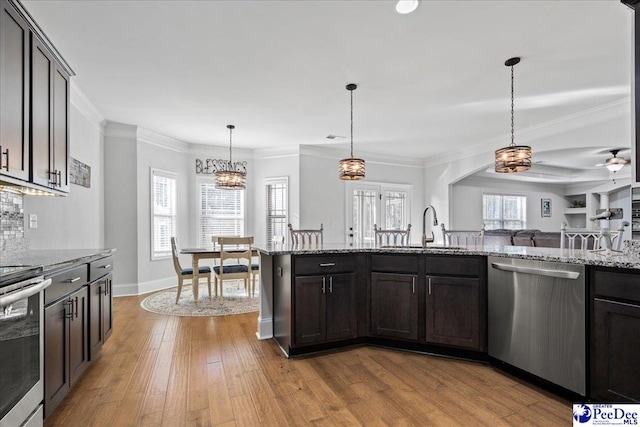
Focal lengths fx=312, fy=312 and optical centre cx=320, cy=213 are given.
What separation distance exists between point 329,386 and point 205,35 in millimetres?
3012

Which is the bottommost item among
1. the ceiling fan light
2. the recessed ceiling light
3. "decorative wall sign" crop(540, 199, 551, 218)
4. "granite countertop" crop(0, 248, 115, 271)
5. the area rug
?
the area rug

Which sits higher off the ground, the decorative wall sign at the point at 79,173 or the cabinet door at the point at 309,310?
the decorative wall sign at the point at 79,173

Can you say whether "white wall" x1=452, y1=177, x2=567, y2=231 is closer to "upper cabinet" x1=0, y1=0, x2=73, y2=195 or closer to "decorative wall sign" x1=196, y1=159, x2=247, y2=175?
"decorative wall sign" x1=196, y1=159, x2=247, y2=175

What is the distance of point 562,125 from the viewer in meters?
4.81

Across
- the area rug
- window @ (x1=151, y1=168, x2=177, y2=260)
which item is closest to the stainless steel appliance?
the area rug

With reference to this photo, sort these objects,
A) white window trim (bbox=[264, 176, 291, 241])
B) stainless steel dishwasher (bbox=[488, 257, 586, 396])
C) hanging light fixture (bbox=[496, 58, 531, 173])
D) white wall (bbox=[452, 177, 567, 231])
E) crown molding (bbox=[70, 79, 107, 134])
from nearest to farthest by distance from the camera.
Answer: stainless steel dishwasher (bbox=[488, 257, 586, 396]) → hanging light fixture (bbox=[496, 58, 531, 173]) → crown molding (bbox=[70, 79, 107, 134]) → white window trim (bbox=[264, 176, 291, 241]) → white wall (bbox=[452, 177, 567, 231])

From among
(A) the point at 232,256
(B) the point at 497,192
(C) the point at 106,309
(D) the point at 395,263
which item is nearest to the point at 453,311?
→ (D) the point at 395,263

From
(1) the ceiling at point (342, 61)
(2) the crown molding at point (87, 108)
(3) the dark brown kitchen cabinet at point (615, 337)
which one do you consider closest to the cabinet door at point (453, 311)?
(3) the dark brown kitchen cabinet at point (615, 337)

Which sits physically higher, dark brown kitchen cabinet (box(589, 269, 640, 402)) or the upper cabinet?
the upper cabinet

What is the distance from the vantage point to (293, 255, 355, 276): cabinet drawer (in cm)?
278

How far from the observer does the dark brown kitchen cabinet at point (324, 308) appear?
2.77m

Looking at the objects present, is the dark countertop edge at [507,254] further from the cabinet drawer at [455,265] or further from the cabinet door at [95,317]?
the cabinet door at [95,317]

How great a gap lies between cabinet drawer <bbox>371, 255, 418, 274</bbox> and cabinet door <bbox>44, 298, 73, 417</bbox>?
7.76ft

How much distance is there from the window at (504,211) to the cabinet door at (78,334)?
9.01 meters
